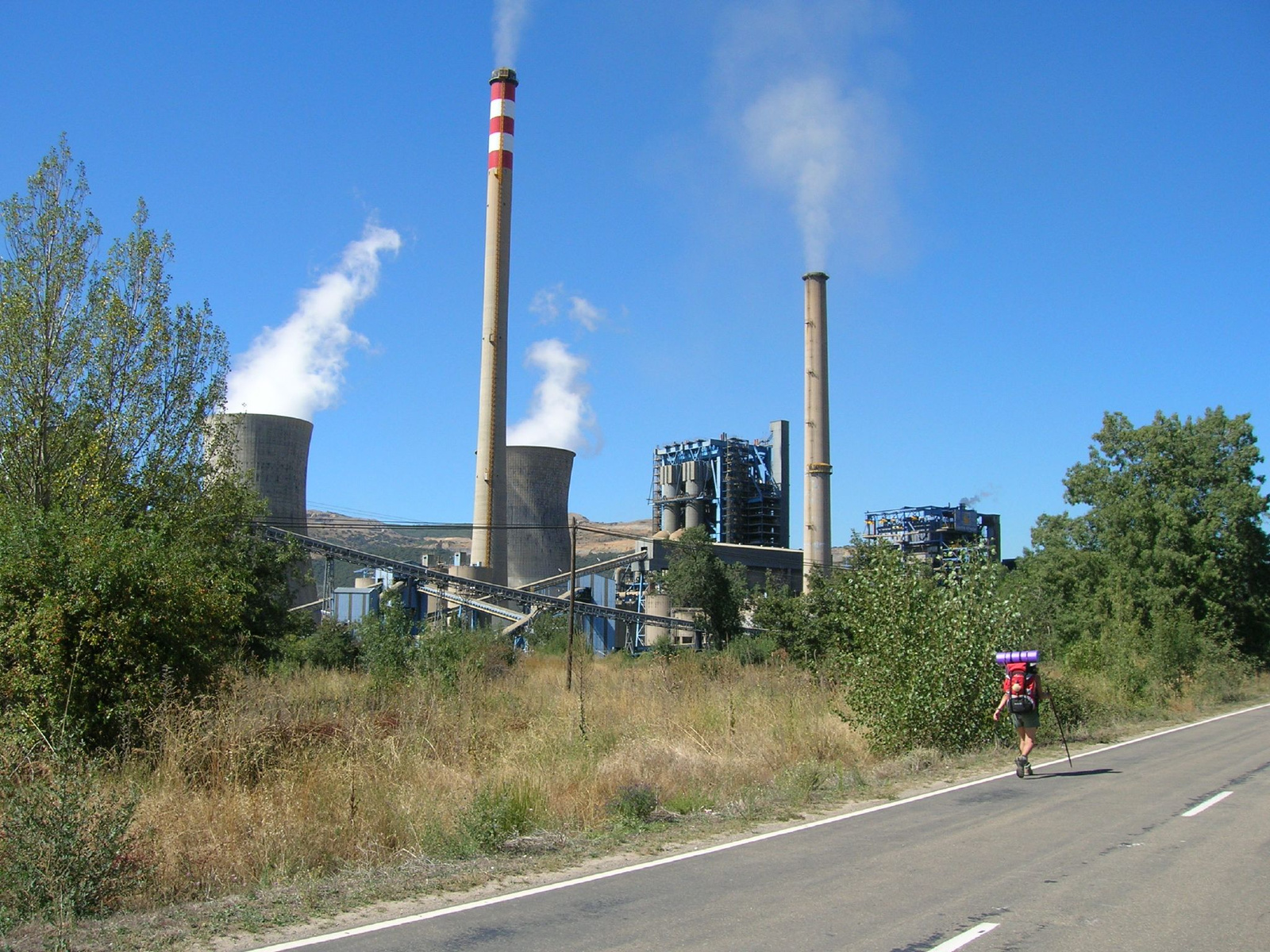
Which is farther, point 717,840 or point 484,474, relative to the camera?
point 484,474

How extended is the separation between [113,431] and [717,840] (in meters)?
14.2

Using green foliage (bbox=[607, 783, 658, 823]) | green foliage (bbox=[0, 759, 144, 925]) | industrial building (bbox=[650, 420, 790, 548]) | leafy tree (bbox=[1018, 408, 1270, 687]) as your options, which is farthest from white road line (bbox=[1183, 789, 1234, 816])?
industrial building (bbox=[650, 420, 790, 548])

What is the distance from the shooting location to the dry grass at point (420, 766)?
25.6 ft

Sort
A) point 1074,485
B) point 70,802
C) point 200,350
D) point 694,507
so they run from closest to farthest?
point 70,802, point 200,350, point 1074,485, point 694,507

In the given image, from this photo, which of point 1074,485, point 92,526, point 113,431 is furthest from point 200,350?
point 1074,485

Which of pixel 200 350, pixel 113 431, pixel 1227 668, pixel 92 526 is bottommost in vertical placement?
pixel 1227 668

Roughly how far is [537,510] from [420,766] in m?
58.3

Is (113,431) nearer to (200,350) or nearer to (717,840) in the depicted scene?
(200,350)

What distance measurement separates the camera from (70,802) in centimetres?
652

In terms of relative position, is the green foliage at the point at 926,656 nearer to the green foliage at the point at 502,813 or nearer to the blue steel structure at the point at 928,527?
the green foliage at the point at 502,813

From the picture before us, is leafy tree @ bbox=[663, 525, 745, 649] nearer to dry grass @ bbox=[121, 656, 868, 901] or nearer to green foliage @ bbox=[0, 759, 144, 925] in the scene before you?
dry grass @ bbox=[121, 656, 868, 901]

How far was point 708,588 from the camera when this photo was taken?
57.4 metres

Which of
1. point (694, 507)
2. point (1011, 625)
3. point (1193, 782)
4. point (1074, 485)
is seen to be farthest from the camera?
point (694, 507)

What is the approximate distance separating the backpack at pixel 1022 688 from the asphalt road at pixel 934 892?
7.11ft
